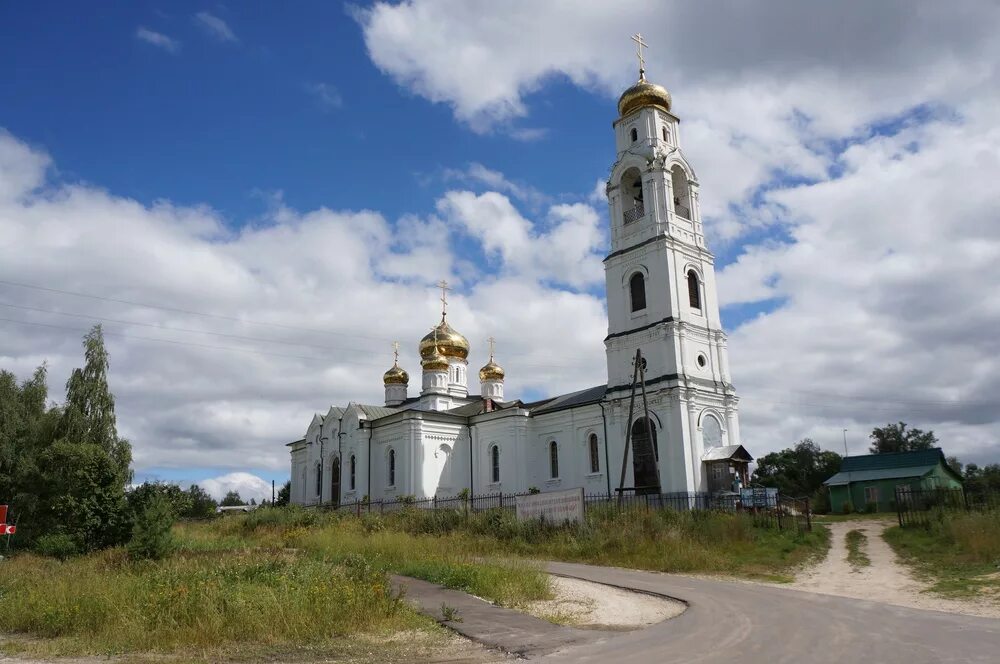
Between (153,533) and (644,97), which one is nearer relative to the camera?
(153,533)

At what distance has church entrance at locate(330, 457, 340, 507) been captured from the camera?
45312 millimetres

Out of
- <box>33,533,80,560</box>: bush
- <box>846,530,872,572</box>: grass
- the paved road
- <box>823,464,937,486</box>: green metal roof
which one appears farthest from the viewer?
<box>823,464,937,486</box>: green metal roof

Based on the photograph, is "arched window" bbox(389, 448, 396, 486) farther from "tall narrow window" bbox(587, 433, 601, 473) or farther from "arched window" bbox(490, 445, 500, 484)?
"tall narrow window" bbox(587, 433, 601, 473)

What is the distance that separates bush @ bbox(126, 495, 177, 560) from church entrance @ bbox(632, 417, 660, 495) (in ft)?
65.5

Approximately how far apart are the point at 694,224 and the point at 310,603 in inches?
1186

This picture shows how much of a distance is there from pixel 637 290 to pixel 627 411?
5933 mm

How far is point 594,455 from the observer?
35188 millimetres

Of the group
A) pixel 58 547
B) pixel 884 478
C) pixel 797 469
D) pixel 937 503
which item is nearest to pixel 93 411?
pixel 58 547

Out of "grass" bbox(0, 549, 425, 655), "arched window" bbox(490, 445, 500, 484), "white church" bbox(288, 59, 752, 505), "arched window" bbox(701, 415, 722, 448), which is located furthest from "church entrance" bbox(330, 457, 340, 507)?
"grass" bbox(0, 549, 425, 655)

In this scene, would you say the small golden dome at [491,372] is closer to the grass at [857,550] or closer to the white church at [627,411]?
the white church at [627,411]

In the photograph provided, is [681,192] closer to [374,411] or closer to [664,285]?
[664,285]

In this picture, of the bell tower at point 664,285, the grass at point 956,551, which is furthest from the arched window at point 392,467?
the grass at point 956,551

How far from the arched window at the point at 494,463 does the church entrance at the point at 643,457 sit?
950 cm

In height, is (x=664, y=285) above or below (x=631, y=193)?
below
